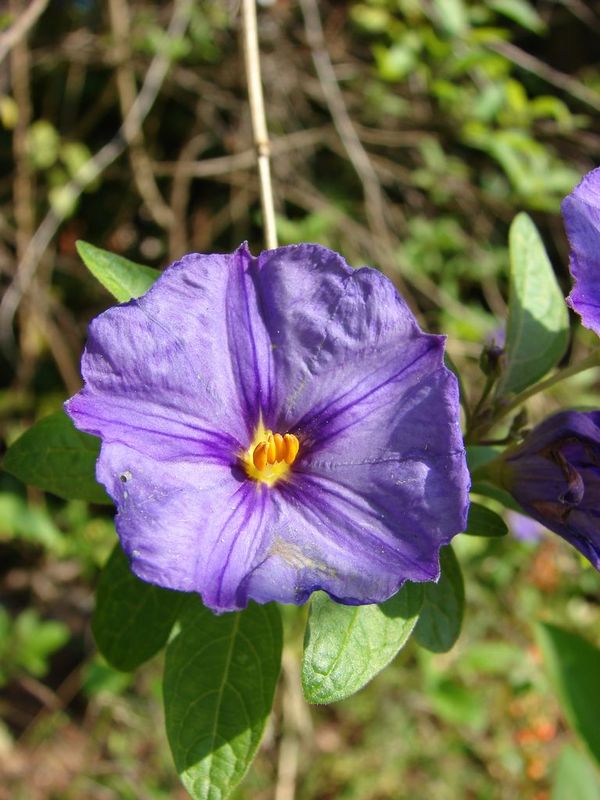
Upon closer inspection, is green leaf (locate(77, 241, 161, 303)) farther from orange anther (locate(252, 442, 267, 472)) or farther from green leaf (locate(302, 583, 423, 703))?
green leaf (locate(302, 583, 423, 703))

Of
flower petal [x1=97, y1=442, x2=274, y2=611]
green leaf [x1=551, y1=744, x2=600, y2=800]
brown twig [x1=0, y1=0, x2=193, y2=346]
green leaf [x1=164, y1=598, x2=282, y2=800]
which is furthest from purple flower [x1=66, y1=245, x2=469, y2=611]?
brown twig [x1=0, y1=0, x2=193, y2=346]

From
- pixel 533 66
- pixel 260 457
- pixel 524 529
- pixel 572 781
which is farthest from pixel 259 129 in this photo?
pixel 524 529

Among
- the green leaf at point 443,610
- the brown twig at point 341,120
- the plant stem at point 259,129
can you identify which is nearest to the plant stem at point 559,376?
the green leaf at point 443,610

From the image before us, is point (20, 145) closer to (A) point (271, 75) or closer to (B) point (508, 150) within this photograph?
(A) point (271, 75)

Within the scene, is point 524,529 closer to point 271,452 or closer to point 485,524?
point 485,524

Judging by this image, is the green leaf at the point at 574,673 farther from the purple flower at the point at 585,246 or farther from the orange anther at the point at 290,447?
the purple flower at the point at 585,246
